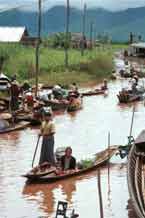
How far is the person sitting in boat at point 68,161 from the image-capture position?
13875 millimetres

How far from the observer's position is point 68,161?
46.2ft

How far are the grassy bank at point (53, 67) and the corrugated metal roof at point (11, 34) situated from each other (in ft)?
28.4

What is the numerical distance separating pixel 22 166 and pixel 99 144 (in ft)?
13.3

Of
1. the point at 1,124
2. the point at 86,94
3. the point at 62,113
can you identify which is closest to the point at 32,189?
the point at 1,124

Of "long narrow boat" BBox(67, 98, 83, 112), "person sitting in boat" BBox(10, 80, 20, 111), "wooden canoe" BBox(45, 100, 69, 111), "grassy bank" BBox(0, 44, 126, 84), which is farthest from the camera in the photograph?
"grassy bank" BBox(0, 44, 126, 84)

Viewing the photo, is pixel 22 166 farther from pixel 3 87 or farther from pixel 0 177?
pixel 3 87

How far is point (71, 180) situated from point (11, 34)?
149ft

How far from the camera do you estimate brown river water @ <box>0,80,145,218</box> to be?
40.6 ft

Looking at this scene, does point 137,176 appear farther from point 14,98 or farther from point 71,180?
point 14,98

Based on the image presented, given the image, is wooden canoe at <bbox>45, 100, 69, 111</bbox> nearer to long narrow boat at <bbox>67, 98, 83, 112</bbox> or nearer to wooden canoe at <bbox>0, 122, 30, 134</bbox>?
long narrow boat at <bbox>67, 98, 83, 112</bbox>

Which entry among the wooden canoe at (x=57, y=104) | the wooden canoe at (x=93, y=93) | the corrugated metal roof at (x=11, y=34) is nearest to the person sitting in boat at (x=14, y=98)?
the wooden canoe at (x=57, y=104)

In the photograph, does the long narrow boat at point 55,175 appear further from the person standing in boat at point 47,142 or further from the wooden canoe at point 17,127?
the wooden canoe at point 17,127

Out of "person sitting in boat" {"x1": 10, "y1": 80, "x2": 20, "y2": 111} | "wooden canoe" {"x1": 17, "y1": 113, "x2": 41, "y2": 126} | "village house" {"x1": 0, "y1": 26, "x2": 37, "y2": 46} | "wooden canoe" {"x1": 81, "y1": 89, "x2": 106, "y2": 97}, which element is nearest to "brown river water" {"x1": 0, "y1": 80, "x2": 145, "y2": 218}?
"wooden canoe" {"x1": 17, "y1": 113, "x2": 41, "y2": 126}

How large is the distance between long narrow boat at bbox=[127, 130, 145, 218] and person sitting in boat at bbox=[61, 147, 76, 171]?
5.38 feet
